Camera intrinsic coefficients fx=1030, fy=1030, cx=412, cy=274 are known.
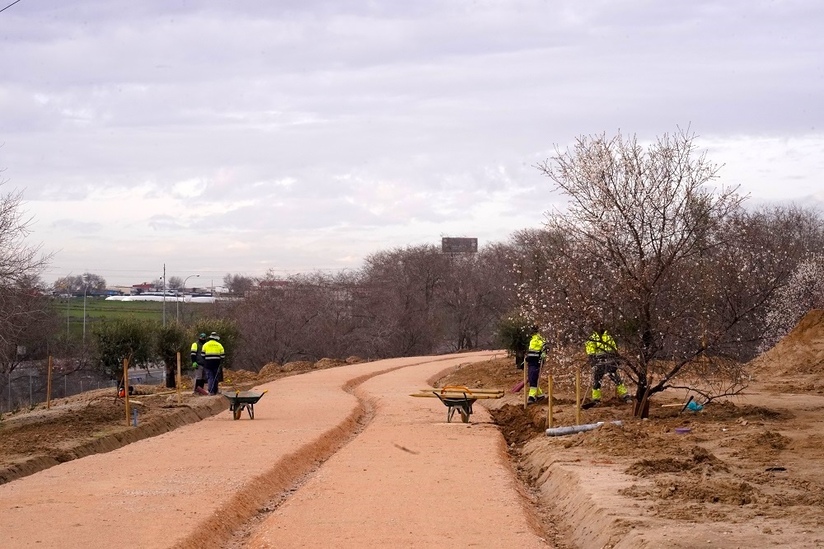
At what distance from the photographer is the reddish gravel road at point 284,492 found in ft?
34.8

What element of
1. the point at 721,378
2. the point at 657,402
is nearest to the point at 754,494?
the point at 721,378

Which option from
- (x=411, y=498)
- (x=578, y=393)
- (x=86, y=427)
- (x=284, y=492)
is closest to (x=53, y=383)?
(x=86, y=427)

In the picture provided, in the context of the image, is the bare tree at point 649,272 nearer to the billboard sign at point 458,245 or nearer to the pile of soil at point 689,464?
the pile of soil at point 689,464

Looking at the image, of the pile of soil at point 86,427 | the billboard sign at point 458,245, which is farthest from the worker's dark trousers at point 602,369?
the billboard sign at point 458,245

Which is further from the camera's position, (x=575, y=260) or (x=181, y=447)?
(x=575, y=260)

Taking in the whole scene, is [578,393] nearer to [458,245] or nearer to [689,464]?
[689,464]

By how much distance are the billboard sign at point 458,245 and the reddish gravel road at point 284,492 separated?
253ft

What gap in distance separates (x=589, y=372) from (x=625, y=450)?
5089 millimetres

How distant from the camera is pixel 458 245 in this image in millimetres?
117125

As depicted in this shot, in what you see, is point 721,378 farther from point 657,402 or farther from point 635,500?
point 635,500

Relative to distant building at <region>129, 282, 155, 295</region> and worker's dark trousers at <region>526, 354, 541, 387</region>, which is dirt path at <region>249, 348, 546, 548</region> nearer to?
worker's dark trousers at <region>526, 354, 541, 387</region>

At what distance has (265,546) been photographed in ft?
33.8

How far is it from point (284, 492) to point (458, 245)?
10323 centimetres

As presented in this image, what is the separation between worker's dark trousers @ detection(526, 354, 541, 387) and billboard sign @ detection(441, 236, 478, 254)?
2788 inches
